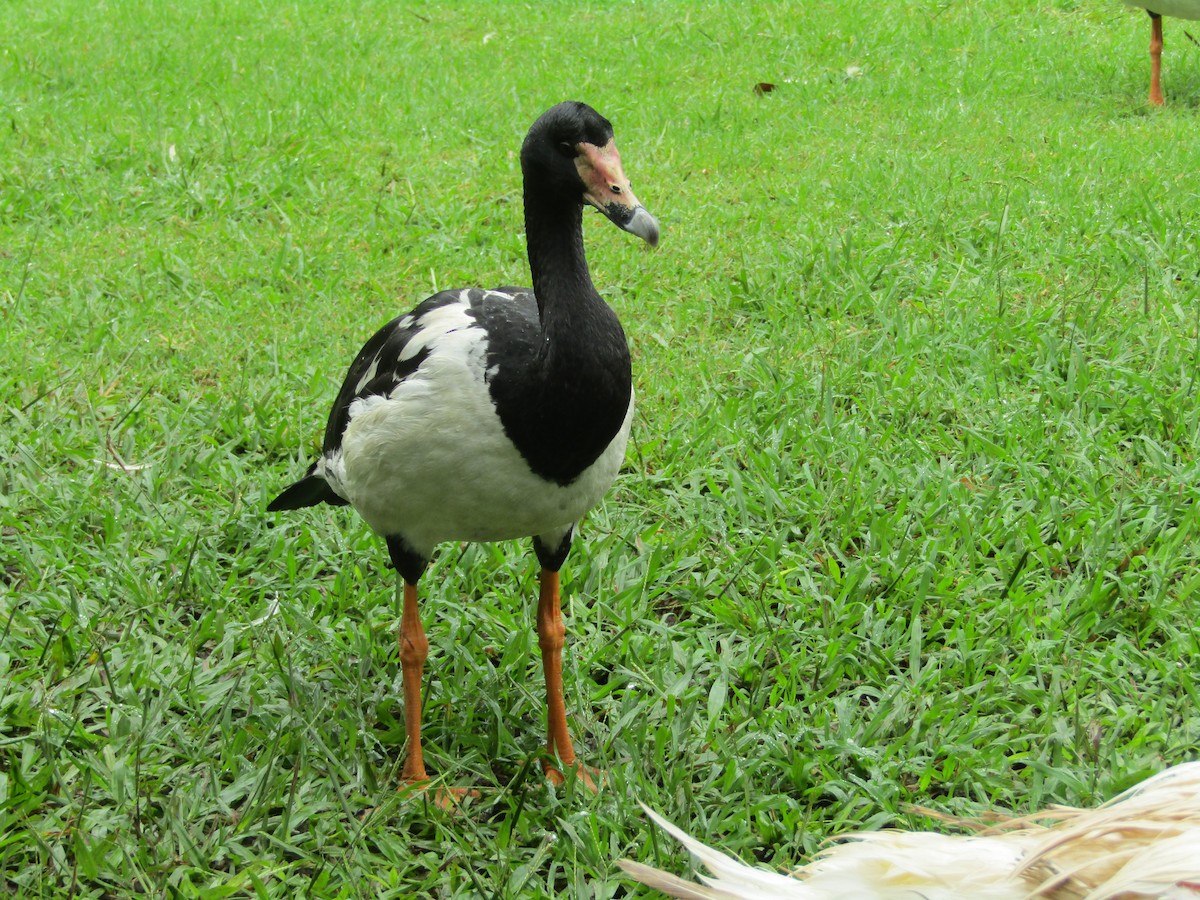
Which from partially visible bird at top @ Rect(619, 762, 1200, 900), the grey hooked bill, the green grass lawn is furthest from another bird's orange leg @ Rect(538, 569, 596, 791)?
partially visible bird at top @ Rect(619, 762, 1200, 900)

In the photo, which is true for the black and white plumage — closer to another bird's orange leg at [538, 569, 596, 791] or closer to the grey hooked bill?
the grey hooked bill

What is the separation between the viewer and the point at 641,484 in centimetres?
412

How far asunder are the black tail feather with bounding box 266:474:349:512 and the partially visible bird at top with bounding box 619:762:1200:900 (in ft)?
6.12

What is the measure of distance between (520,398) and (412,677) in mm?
895

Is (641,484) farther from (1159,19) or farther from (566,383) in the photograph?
(1159,19)

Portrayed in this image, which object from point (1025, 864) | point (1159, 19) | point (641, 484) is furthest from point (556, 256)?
point (1159, 19)

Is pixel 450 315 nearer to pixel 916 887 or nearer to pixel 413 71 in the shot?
pixel 916 887

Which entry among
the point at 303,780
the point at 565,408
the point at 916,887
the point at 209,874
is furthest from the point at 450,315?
the point at 916,887

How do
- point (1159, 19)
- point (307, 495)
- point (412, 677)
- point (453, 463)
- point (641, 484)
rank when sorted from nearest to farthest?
point (453, 463)
point (412, 677)
point (307, 495)
point (641, 484)
point (1159, 19)

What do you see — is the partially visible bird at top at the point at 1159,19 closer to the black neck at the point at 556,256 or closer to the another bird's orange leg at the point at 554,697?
the black neck at the point at 556,256

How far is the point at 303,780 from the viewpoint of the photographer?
2.98m

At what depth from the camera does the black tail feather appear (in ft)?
11.3

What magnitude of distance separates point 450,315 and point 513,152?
3.88m

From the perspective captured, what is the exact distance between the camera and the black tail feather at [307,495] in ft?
11.3
